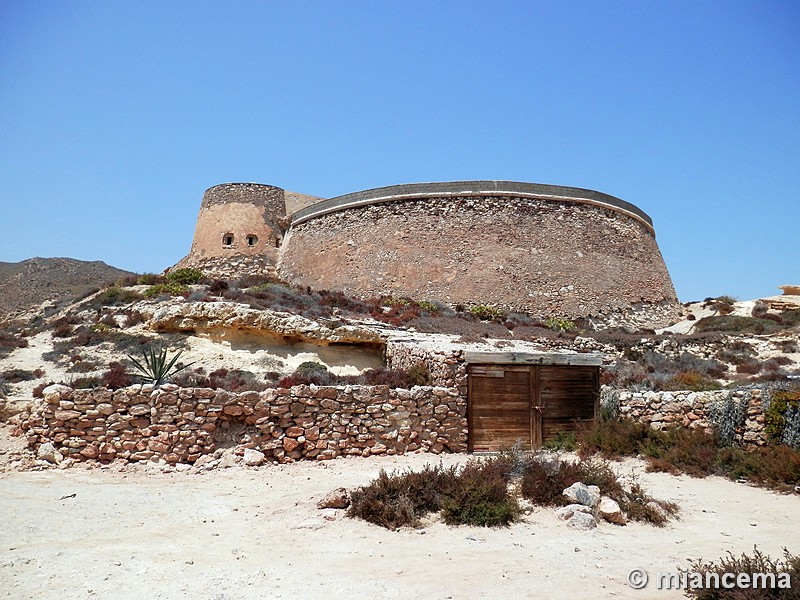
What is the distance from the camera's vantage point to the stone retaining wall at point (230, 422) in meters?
9.84

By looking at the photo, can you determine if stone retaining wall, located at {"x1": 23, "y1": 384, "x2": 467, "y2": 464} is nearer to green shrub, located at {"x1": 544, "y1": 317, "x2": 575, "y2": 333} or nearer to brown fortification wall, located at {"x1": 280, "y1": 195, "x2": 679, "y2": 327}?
green shrub, located at {"x1": 544, "y1": 317, "x2": 575, "y2": 333}

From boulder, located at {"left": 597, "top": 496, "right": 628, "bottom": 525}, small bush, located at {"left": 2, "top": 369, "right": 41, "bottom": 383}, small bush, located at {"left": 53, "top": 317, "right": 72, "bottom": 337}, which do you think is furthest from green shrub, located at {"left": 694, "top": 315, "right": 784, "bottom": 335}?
small bush, located at {"left": 2, "top": 369, "right": 41, "bottom": 383}

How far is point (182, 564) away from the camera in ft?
18.8

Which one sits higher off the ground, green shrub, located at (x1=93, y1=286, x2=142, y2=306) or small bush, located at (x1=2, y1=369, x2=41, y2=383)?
green shrub, located at (x1=93, y1=286, x2=142, y2=306)

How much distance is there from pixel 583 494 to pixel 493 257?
19749 millimetres

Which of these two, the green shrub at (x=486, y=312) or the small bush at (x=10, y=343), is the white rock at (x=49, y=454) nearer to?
the small bush at (x=10, y=343)

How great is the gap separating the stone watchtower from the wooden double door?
20958mm

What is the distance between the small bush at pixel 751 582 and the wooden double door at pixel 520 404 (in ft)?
20.7

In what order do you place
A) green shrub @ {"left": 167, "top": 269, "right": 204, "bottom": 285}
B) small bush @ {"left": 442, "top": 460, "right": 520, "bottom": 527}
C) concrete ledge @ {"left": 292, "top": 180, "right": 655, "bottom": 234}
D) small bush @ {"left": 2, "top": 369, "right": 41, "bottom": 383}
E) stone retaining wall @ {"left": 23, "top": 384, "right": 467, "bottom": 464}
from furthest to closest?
concrete ledge @ {"left": 292, "top": 180, "right": 655, "bottom": 234} → green shrub @ {"left": 167, "top": 269, "right": 204, "bottom": 285} → small bush @ {"left": 2, "top": 369, "right": 41, "bottom": 383} → stone retaining wall @ {"left": 23, "top": 384, "right": 467, "bottom": 464} → small bush @ {"left": 442, "top": 460, "right": 520, "bottom": 527}

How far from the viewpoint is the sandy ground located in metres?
5.25

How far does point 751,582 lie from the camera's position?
4719mm

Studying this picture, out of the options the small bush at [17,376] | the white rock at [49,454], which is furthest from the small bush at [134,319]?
the white rock at [49,454]

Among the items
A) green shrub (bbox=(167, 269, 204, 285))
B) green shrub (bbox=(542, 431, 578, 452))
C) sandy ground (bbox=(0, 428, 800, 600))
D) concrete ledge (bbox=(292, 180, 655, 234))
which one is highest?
concrete ledge (bbox=(292, 180, 655, 234))

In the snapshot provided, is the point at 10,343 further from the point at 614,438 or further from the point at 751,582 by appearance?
the point at 751,582
